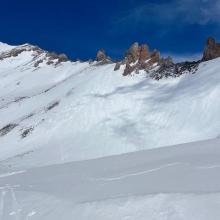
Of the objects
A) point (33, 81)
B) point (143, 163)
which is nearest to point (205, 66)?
point (143, 163)

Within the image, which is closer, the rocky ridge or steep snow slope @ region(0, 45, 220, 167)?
steep snow slope @ region(0, 45, 220, 167)

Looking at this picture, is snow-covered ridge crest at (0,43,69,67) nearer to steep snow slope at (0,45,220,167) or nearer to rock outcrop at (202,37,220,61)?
steep snow slope at (0,45,220,167)

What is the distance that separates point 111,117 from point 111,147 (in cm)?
424

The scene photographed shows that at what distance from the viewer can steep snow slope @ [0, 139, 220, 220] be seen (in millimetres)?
7789

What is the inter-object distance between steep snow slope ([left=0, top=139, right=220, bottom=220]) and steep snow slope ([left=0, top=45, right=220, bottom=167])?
25.9 ft

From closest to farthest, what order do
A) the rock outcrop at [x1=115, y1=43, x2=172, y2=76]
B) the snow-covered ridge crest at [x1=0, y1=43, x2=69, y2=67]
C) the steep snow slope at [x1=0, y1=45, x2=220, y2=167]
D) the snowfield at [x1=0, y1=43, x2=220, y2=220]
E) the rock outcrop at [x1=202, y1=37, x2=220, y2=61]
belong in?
the snowfield at [x1=0, y1=43, x2=220, y2=220]
the steep snow slope at [x1=0, y1=45, x2=220, y2=167]
the rock outcrop at [x1=202, y1=37, x2=220, y2=61]
the rock outcrop at [x1=115, y1=43, x2=172, y2=76]
the snow-covered ridge crest at [x1=0, y1=43, x2=69, y2=67]

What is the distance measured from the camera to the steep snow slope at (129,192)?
7.79m

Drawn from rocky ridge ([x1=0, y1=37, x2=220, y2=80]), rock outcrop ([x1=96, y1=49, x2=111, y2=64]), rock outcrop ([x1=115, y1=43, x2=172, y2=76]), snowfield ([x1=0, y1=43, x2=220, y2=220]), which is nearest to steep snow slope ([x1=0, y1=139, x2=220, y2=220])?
snowfield ([x1=0, y1=43, x2=220, y2=220])

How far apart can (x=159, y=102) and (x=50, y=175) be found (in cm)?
1316

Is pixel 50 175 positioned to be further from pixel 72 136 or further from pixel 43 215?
pixel 72 136

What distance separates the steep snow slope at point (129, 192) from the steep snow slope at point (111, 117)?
25.9ft

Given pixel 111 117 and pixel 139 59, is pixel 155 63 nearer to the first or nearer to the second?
pixel 139 59

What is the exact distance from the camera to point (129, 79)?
3309cm

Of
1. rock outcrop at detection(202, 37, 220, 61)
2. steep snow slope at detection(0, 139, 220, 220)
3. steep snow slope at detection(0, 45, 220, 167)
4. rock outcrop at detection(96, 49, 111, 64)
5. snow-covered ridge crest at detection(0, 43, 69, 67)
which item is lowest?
steep snow slope at detection(0, 139, 220, 220)
